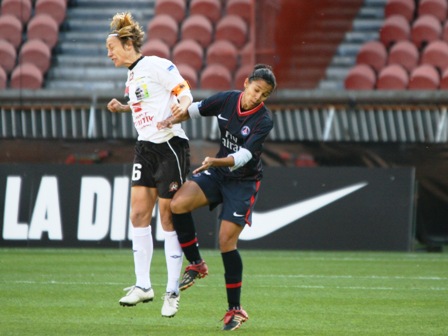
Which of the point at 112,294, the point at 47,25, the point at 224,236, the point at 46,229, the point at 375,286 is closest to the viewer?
the point at 224,236

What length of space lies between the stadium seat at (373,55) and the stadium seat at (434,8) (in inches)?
36.6

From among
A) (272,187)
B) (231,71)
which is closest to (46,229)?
(272,187)

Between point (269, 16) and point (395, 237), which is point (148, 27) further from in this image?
point (395, 237)

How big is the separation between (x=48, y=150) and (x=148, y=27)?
4.64 m

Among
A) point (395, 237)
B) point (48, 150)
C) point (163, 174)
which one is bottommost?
point (395, 237)

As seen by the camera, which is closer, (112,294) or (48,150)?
(112,294)

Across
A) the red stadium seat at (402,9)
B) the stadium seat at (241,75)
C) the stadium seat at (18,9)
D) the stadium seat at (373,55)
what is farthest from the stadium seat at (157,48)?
the red stadium seat at (402,9)

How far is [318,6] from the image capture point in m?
17.5

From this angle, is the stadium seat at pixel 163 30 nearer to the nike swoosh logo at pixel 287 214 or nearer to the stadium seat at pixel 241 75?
the stadium seat at pixel 241 75

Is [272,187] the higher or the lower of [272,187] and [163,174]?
the lower

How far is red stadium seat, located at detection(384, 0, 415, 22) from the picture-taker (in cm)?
1825

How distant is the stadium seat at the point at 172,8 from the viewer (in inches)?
734

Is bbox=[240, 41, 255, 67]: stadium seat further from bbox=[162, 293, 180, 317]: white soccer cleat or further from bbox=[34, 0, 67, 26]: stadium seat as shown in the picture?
bbox=[162, 293, 180, 317]: white soccer cleat

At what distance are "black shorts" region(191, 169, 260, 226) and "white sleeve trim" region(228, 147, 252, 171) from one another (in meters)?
0.30
